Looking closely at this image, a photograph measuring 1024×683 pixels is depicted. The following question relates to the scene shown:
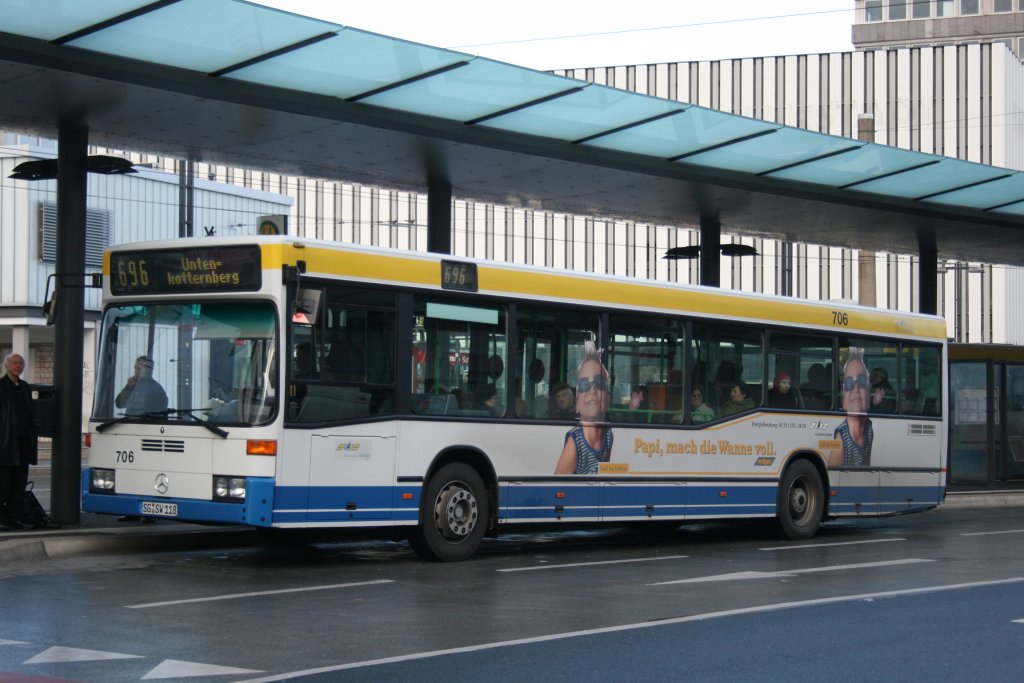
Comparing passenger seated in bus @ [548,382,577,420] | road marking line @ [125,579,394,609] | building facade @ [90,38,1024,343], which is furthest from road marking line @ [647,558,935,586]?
building facade @ [90,38,1024,343]

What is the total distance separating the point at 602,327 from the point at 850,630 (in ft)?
20.9

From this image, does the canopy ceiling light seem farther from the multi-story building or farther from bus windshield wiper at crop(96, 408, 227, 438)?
the multi-story building

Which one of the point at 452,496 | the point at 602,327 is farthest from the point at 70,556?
the point at 602,327

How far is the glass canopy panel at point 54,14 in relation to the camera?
12.5 meters

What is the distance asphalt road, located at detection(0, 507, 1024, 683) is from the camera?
25.2ft

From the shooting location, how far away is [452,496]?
13352 millimetres

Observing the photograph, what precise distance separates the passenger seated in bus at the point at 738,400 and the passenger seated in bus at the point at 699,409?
254 mm

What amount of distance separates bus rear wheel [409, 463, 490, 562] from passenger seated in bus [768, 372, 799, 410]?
15.9 ft

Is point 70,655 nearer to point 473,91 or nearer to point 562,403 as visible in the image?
point 562,403

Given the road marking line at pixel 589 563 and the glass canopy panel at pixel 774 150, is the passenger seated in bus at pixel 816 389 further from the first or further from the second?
the road marking line at pixel 589 563

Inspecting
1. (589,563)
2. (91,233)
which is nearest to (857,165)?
(589,563)

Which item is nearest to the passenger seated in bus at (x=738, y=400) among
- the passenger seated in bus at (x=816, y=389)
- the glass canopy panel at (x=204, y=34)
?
the passenger seated in bus at (x=816, y=389)

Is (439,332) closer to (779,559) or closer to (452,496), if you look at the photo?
(452,496)

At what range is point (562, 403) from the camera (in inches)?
574
